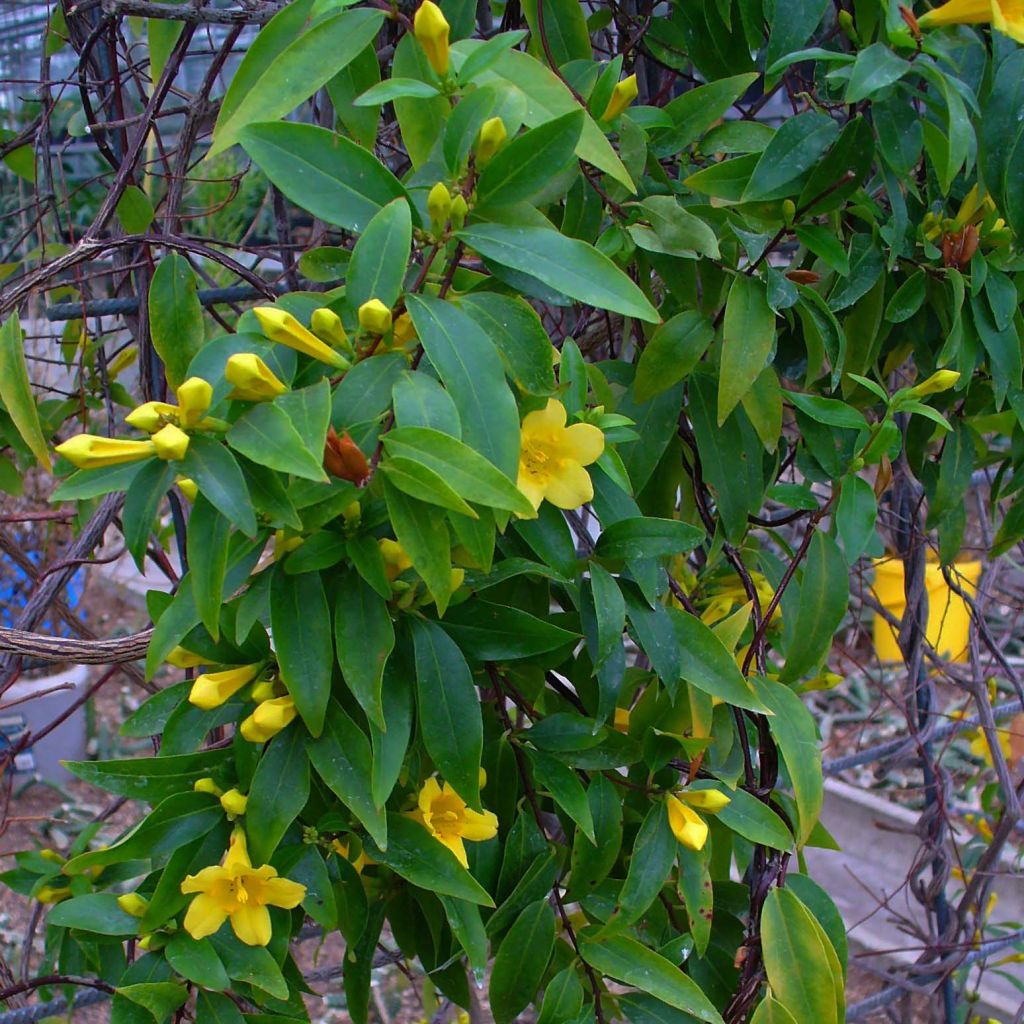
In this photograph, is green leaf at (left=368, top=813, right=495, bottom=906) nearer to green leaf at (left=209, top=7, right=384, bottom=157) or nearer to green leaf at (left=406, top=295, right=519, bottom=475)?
green leaf at (left=406, top=295, right=519, bottom=475)

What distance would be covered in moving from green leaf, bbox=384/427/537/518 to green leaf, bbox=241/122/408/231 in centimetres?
14

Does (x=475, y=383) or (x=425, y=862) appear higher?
(x=475, y=383)

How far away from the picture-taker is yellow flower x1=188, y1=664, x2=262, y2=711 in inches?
21.3

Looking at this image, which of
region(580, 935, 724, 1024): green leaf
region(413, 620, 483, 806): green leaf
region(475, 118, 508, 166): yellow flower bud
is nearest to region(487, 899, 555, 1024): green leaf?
region(580, 935, 724, 1024): green leaf

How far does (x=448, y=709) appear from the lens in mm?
555

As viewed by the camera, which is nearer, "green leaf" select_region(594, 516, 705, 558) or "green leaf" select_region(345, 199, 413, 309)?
"green leaf" select_region(345, 199, 413, 309)


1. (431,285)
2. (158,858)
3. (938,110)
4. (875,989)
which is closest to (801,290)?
(938,110)

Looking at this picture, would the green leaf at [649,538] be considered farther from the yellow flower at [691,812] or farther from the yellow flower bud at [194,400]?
the yellow flower bud at [194,400]

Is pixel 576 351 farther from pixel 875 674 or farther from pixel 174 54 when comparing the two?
pixel 875 674

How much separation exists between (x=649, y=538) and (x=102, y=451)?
12.1 inches

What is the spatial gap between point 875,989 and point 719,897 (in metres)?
1.59

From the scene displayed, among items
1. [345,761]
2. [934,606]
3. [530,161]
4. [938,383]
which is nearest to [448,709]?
[345,761]

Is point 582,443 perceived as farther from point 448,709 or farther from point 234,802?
point 234,802

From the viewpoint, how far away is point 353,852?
62cm
